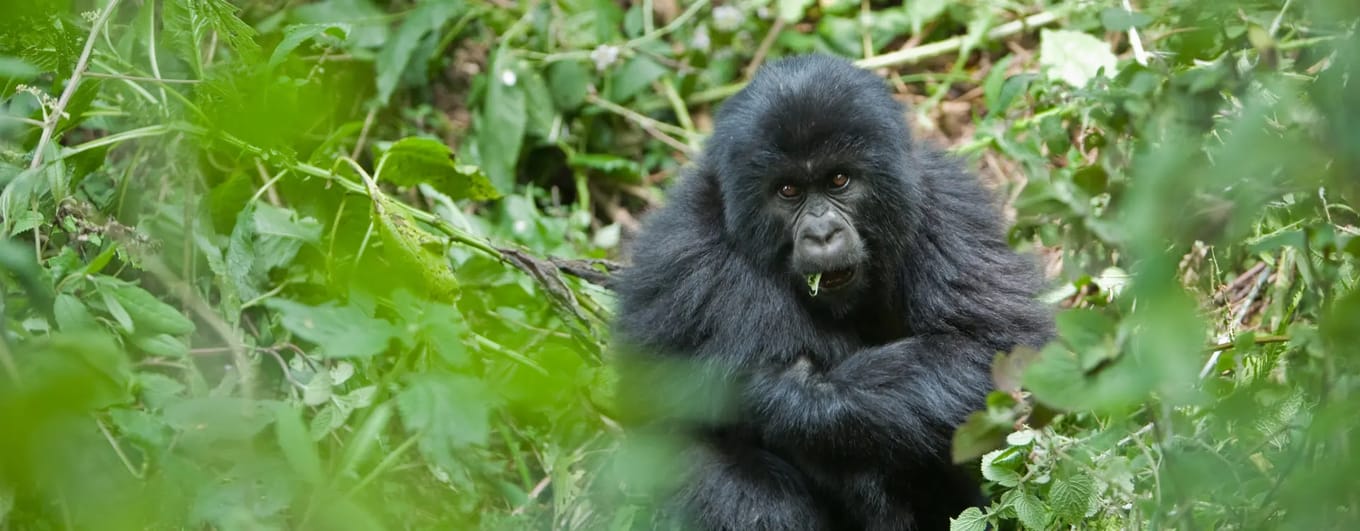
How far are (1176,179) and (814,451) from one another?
2231 mm

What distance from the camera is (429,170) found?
177 inches

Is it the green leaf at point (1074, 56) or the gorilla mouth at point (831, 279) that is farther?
the green leaf at point (1074, 56)

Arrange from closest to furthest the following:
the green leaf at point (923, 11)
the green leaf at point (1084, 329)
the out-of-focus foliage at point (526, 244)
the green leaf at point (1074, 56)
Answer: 1. the out-of-focus foliage at point (526, 244)
2. the green leaf at point (1084, 329)
3. the green leaf at point (1074, 56)
4. the green leaf at point (923, 11)

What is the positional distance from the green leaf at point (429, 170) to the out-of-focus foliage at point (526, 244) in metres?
0.01

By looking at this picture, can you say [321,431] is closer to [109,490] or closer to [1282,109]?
[109,490]

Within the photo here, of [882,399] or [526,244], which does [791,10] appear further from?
[882,399]

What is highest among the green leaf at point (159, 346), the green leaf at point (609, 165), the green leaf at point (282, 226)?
the green leaf at point (159, 346)

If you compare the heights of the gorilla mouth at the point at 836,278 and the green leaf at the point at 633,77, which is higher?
the gorilla mouth at the point at 836,278

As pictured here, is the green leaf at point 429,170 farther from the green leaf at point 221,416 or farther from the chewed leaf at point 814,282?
the green leaf at point 221,416

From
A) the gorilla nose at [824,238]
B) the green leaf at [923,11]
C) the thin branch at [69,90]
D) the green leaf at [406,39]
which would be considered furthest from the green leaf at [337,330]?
the green leaf at [923,11]

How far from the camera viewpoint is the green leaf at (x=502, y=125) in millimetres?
6047

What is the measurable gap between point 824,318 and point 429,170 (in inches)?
60.3

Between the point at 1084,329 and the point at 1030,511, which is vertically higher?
the point at 1084,329

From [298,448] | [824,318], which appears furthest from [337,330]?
[824,318]
